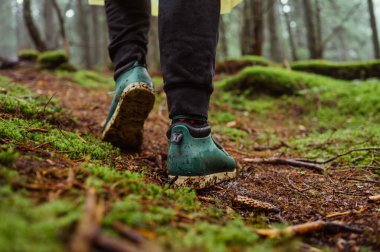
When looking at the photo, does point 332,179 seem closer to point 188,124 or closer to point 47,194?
point 188,124

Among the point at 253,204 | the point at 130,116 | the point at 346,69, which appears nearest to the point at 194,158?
the point at 253,204

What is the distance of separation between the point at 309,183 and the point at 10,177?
1.52 m

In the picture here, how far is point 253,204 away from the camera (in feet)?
4.38

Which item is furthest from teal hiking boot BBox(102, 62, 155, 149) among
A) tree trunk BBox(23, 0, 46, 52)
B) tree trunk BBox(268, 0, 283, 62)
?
tree trunk BBox(268, 0, 283, 62)

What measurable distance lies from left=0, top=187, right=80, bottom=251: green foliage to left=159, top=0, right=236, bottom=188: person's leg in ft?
2.75

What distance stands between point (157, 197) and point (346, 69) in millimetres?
5923

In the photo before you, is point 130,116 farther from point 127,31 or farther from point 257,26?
point 257,26

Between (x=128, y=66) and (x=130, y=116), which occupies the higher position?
(x=128, y=66)

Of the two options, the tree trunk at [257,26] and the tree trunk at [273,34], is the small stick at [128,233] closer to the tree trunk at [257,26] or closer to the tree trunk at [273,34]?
the tree trunk at [257,26]

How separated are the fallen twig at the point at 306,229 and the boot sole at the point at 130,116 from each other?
1140mm

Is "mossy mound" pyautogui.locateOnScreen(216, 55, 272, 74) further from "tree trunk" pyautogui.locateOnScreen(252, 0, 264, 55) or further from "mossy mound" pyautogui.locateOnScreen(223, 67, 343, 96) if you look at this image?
"mossy mound" pyautogui.locateOnScreen(223, 67, 343, 96)

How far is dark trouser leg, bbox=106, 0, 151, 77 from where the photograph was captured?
1973 mm

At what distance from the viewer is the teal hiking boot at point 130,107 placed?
182cm

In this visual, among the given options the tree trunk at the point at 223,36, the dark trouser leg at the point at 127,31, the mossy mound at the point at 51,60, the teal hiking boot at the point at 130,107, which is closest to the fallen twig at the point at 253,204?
the teal hiking boot at the point at 130,107
